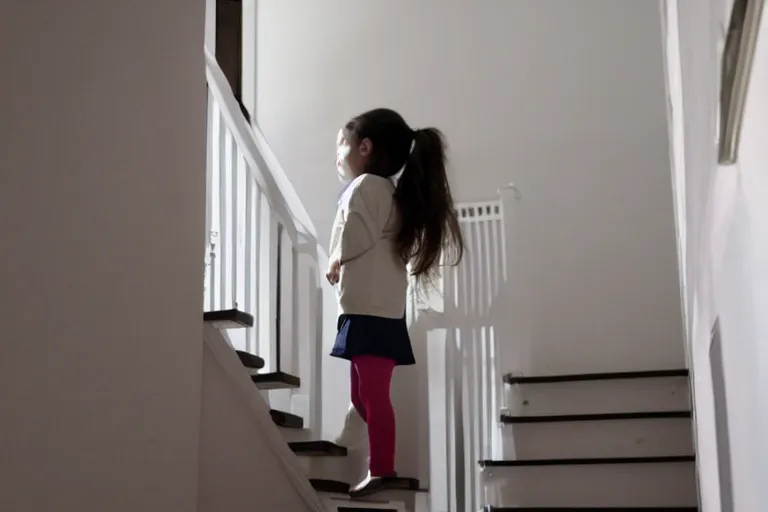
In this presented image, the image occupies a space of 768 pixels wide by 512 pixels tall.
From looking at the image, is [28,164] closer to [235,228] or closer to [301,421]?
[235,228]

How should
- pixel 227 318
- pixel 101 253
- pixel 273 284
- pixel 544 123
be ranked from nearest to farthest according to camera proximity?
pixel 101 253
pixel 227 318
pixel 273 284
pixel 544 123

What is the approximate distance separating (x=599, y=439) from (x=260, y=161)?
64.2 inches

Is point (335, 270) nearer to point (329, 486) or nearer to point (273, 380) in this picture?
point (273, 380)

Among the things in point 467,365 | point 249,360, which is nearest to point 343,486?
point 249,360

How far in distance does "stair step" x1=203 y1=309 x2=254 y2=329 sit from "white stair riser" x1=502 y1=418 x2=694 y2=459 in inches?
51.9

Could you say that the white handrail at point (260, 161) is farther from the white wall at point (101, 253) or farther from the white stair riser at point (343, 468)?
the white stair riser at point (343, 468)

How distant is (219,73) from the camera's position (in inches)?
112

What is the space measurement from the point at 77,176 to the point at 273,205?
139 centimetres

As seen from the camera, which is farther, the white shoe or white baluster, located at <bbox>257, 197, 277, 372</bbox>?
white baluster, located at <bbox>257, 197, 277, 372</bbox>

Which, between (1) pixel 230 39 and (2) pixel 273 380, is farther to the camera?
(1) pixel 230 39

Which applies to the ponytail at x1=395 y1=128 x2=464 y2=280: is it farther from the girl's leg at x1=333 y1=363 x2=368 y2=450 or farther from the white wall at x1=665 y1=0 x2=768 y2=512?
the white wall at x1=665 y1=0 x2=768 y2=512

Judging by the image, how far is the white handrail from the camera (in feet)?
9.46

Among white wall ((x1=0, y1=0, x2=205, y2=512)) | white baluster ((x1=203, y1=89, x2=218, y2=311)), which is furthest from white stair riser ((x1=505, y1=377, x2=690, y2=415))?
white wall ((x1=0, y1=0, x2=205, y2=512))

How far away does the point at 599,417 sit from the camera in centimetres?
337
